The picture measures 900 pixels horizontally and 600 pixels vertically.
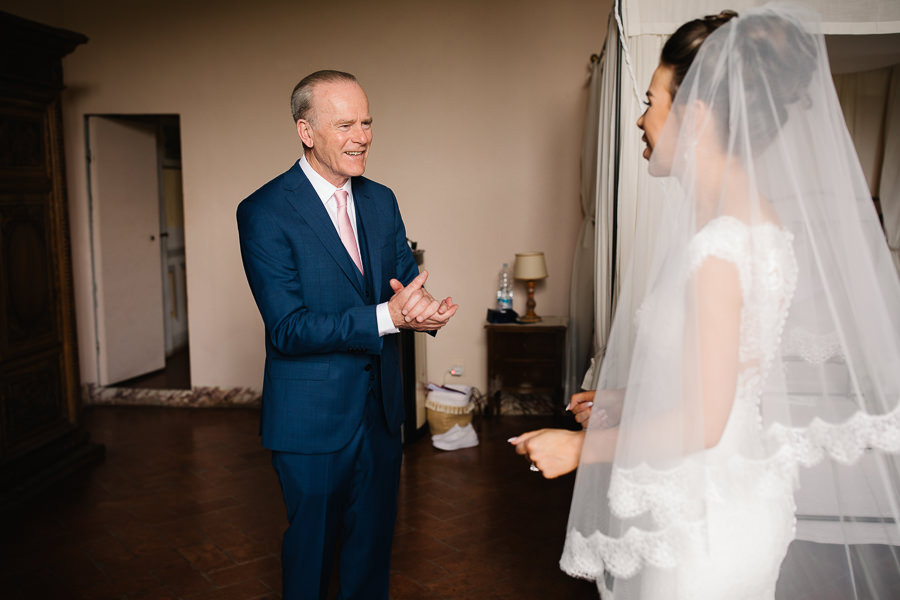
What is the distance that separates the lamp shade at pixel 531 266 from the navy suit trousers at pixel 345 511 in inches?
115

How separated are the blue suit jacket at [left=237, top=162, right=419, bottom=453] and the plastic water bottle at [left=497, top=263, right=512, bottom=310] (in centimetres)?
322

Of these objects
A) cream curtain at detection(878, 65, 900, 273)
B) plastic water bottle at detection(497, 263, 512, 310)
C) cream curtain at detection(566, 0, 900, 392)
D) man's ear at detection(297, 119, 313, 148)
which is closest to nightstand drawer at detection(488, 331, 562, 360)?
plastic water bottle at detection(497, 263, 512, 310)

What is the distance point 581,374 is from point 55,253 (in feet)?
11.5

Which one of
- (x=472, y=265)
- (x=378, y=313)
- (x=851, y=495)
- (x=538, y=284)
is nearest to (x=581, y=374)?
(x=538, y=284)

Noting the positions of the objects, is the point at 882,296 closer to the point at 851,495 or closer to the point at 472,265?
the point at 851,495

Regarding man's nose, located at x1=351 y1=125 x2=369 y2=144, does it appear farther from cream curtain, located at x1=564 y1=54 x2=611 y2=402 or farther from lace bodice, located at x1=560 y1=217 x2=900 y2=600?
cream curtain, located at x1=564 y1=54 x2=611 y2=402

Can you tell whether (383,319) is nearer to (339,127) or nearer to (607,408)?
(339,127)

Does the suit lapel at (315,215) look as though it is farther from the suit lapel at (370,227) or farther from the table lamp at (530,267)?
the table lamp at (530,267)

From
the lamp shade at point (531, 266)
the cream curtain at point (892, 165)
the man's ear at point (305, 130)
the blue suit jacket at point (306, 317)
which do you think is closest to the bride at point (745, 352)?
the blue suit jacket at point (306, 317)

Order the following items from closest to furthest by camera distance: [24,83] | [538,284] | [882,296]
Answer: [882,296] < [24,83] < [538,284]

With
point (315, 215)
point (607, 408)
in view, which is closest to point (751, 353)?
point (607, 408)

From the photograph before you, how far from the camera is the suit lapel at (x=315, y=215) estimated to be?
2.20 meters

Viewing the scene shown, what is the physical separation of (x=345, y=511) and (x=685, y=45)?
172 centimetres

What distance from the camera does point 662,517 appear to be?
138 centimetres
